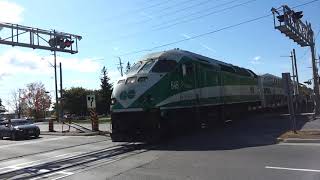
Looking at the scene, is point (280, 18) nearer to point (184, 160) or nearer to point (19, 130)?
point (184, 160)

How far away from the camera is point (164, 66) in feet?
68.3

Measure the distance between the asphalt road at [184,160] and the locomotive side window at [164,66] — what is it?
123 inches

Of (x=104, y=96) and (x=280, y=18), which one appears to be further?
(x=104, y=96)

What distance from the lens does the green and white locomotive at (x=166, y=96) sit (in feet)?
64.6

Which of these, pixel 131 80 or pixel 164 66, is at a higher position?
pixel 164 66

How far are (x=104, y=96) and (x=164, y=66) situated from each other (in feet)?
256

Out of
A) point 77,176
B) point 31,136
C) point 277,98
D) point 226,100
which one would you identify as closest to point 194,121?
point 226,100

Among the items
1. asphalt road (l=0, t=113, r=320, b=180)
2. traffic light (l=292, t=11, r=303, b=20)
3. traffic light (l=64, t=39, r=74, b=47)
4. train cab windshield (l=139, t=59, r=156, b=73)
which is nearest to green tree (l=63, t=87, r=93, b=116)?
traffic light (l=64, t=39, r=74, b=47)

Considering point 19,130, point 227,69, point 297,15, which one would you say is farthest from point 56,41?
point 297,15

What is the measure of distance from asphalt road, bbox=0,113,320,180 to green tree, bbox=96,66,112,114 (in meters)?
72.1

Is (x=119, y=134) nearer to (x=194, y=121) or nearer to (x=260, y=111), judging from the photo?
(x=194, y=121)

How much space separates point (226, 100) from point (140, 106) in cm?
994

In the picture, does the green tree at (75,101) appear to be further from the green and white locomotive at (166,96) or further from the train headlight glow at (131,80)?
the train headlight glow at (131,80)

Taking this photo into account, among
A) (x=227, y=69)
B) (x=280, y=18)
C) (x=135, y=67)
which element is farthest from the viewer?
(x=227, y=69)
